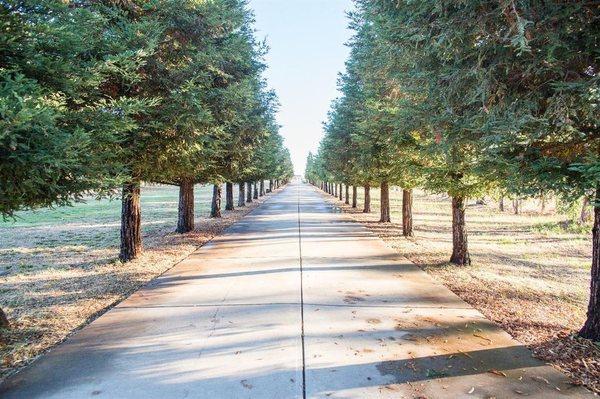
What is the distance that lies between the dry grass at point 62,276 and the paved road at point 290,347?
430mm

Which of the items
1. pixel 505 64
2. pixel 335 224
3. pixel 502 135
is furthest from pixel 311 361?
pixel 335 224

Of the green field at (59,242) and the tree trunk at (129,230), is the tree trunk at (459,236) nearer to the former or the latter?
the green field at (59,242)

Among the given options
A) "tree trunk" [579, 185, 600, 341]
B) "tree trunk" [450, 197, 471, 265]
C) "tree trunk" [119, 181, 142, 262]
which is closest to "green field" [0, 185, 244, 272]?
"tree trunk" [119, 181, 142, 262]

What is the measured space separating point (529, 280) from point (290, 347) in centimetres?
658

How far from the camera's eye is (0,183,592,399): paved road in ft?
12.5

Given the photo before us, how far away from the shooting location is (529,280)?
28.7 ft

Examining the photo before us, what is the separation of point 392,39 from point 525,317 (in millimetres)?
4576

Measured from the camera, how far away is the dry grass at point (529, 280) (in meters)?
4.82

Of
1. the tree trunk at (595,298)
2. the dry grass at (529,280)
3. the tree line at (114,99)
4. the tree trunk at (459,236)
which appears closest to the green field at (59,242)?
the tree line at (114,99)

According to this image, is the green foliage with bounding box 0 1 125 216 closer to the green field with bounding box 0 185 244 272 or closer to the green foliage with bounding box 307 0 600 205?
the green field with bounding box 0 185 244 272

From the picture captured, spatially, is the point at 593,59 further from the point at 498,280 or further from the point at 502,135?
the point at 498,280

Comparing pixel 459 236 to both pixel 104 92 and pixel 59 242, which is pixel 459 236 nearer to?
pixel 104 92

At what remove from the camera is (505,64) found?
4.85 meters

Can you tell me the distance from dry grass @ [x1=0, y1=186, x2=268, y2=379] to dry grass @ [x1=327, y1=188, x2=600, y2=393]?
19.7 ft
